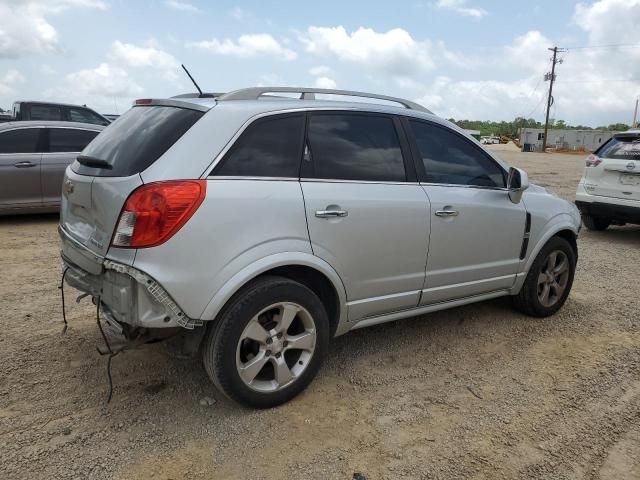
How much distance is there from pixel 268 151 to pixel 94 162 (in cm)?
100

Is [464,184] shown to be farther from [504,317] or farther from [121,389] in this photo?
[121,389]

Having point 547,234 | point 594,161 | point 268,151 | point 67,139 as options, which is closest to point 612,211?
point 594,161

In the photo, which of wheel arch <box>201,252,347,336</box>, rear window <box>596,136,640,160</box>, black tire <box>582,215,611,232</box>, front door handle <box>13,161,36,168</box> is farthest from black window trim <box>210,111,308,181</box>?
black tire <box>582,215,611,232</box>

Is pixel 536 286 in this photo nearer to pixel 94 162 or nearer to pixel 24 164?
pixel 94 162

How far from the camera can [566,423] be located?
3.02 m

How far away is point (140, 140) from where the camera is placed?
2.89 m

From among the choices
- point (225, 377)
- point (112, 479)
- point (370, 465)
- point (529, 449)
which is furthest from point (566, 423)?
point (112, 479)

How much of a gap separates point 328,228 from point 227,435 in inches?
49.4

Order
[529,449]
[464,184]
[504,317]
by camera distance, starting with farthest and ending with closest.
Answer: [504,317], [464,184], [529,449]

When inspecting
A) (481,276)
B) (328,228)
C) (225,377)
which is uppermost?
(328,228)

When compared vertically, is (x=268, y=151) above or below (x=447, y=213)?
above

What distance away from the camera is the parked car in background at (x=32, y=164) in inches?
295

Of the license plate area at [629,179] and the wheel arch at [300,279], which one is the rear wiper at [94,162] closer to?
the wheel arch at [300,279]

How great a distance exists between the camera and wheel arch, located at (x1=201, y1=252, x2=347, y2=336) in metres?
2.69
